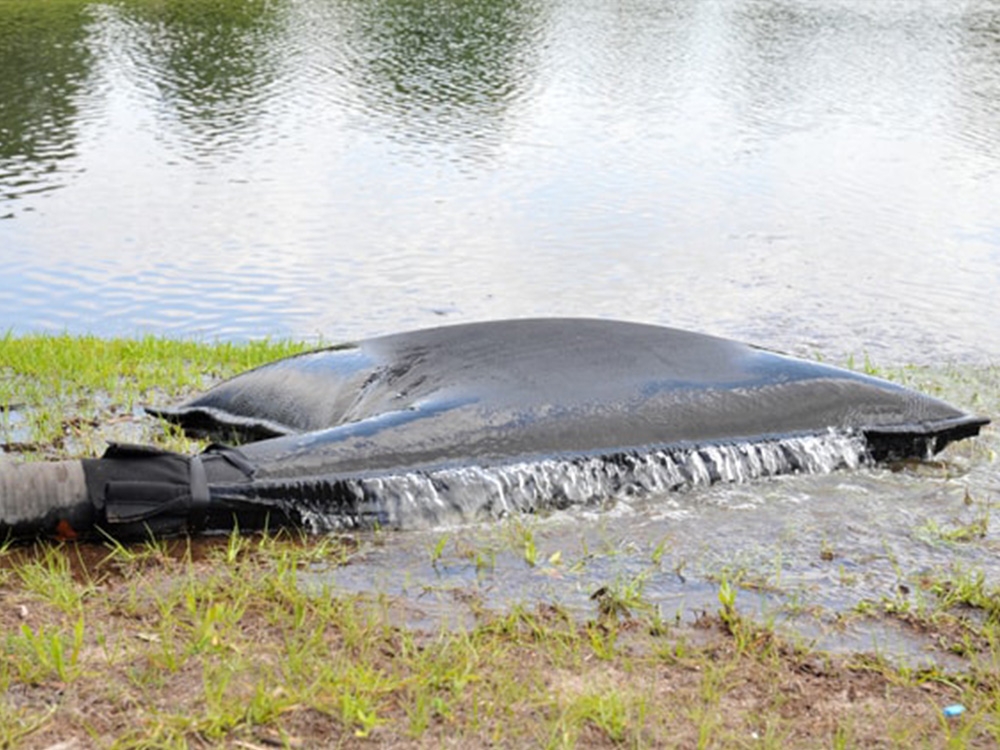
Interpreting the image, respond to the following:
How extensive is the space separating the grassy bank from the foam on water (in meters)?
0.20

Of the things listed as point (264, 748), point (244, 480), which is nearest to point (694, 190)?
point (244, 480)

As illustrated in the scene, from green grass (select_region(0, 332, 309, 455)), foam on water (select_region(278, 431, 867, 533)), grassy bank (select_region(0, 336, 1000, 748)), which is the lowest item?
green grass (select_region(0, 332, 309, 455))

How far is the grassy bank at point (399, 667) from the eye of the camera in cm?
358

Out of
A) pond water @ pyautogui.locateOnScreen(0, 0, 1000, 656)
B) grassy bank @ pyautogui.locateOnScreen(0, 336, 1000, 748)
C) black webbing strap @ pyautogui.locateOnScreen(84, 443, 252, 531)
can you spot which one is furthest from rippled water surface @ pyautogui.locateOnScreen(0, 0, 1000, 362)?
black webbing strap @ pyautogui.locateOnScreen(84, 443, 252, 531)

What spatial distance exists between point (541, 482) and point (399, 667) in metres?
1.84

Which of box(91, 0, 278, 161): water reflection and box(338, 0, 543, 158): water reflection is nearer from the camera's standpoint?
box(91, 0, 278, 161): water reflection

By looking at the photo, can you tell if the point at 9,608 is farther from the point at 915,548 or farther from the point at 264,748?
the point at 915,548

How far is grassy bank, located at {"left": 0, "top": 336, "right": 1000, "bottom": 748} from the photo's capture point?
3580mm

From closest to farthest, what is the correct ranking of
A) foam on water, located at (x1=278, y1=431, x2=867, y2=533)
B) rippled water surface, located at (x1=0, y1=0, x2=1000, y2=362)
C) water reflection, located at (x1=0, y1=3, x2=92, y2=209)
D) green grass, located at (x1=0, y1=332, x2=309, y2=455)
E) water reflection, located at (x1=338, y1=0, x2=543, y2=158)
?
1. foam on water, located at (x1=278, y1=431, x2=867, y2=533)
2. green grass, located at (x1=0, y1=332, x2=309, y2=455)
3. rippled water surface, located at (x1=0, y1=0, x2=1000, y2=362)
4. water reflection, located at (x1=0, y1=3, x2=92, y2=209)
5. water reflection, located at (x1=338, y1=0, x2=543, y2=158)

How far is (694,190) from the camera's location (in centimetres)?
1803

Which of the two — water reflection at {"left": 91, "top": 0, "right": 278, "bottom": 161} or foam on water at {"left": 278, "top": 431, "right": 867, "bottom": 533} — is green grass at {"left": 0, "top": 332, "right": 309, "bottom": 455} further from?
water reflection at {"left": 91, "top": 0, "right": 278, "bottom": 161}

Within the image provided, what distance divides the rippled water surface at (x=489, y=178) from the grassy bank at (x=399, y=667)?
6.62m

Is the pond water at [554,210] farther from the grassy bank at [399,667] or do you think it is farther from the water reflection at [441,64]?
the grassy bank at [399,667]

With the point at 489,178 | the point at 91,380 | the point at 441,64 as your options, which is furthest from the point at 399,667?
the point at 441,64
